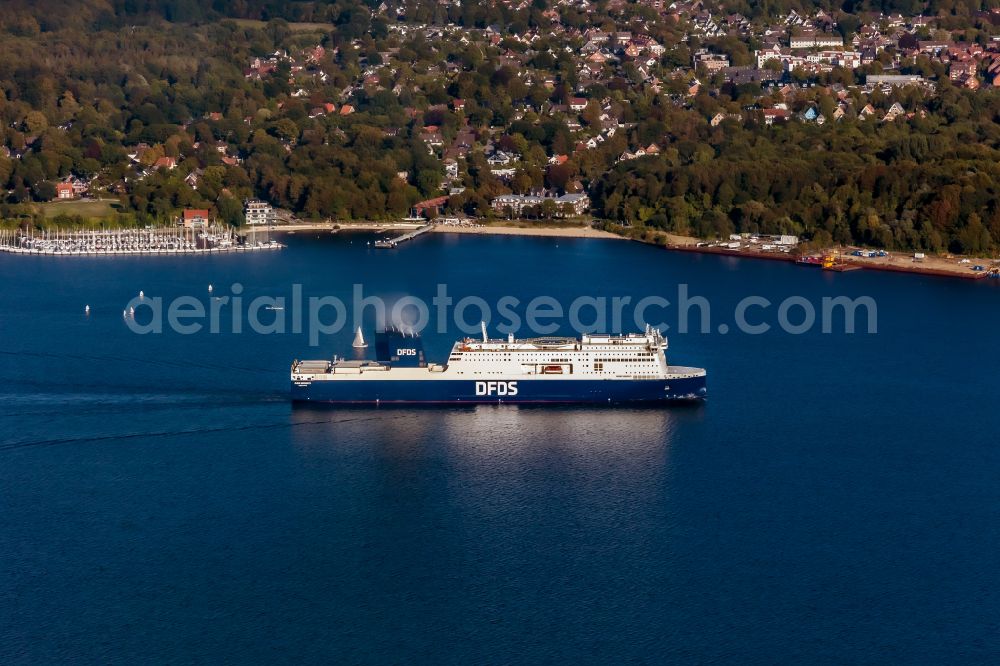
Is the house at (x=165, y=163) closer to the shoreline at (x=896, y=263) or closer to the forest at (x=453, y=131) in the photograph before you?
the forest at (x=453, y=131)

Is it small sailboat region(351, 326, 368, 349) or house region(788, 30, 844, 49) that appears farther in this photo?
house region(788, 30, 844, 49)

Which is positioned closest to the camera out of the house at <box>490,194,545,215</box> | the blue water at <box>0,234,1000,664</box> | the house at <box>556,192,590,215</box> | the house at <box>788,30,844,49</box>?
the blue water at <box>0,234,1000,664</box>

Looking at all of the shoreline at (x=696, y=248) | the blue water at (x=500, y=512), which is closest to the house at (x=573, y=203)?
the shoreline at (x=696, y=248)

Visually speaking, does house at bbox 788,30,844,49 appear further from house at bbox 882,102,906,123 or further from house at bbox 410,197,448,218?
house at bbox 410,197,448,218

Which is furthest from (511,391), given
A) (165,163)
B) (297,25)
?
(297,25)

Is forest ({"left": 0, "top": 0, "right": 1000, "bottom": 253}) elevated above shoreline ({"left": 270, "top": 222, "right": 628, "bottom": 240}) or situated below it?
above

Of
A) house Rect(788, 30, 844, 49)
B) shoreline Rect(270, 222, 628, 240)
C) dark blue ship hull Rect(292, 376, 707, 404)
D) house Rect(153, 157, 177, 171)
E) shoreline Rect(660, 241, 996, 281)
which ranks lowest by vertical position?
dark blue ship hull Rect(292, 376, 707, 404)

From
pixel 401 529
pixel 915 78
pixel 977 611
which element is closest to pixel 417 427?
pixel 401 529

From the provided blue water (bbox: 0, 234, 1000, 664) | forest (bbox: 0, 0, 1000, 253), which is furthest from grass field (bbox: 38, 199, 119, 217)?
blue water (bbox: 0, 234, 1000, 664)

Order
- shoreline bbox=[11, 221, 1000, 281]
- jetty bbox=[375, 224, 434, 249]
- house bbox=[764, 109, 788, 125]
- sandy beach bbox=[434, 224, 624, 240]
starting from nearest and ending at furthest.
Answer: shoreline bbox=[11, 221, 1000, 281]
jetty bbox=[375, 224, 434, 249]
sandy beach bbox=[434, 224, 624, 240]
house bbox=[764, 109, 788, 125]
